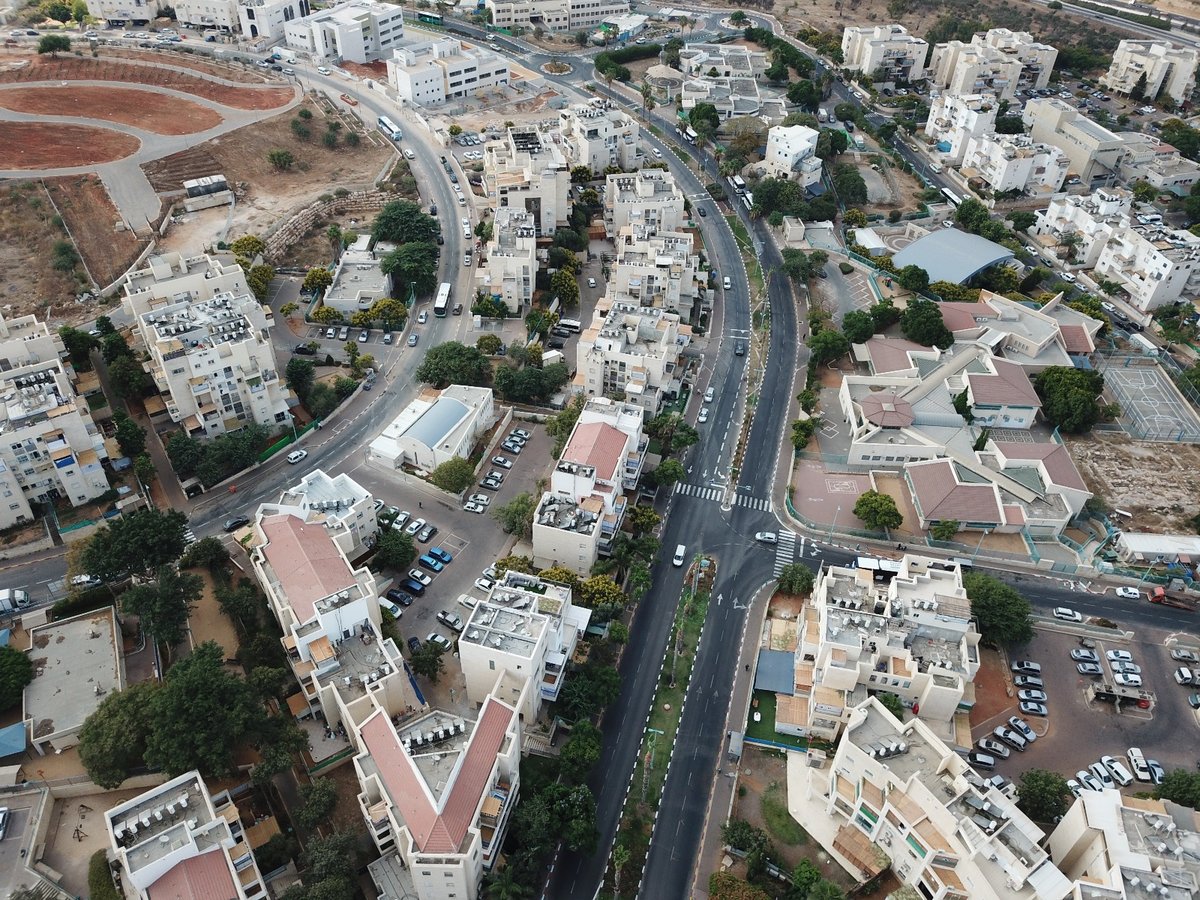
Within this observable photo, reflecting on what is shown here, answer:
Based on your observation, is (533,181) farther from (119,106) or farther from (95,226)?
(119,106)

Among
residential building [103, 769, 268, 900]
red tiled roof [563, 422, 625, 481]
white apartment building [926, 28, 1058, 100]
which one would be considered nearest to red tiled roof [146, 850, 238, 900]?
residential building [103, 769, 268, 900]

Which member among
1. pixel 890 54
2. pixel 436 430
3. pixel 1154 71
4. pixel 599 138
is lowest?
pixel 436 430

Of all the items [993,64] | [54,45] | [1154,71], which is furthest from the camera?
[1154,71]

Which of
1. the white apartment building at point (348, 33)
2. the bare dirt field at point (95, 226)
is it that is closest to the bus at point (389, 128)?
the white apartment building at point (348, 33)

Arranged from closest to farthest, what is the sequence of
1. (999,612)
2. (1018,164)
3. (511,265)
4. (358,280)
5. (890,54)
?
(999,612), (511,265), (358,280), (1018,164), (890,54)

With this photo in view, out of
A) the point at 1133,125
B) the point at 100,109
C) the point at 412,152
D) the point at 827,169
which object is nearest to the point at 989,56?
the point at 1133,125

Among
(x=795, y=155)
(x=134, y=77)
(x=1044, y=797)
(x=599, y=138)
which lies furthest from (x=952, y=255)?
(x=134, y=77)

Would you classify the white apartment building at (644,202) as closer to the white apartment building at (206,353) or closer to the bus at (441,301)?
the bus at (441,301)

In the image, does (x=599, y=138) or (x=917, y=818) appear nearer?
(x=917, y=818)
